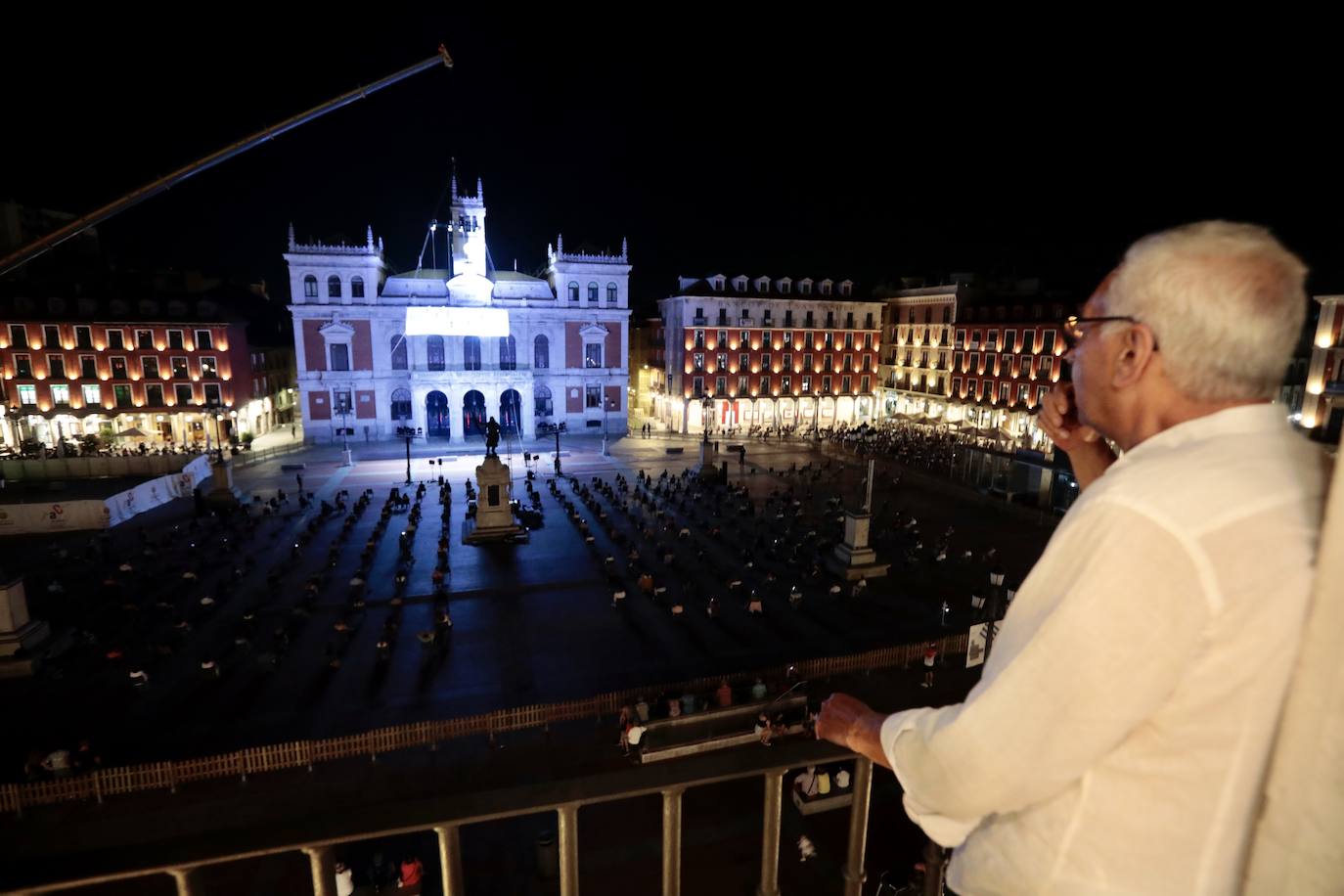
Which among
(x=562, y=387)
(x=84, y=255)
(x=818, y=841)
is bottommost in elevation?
(x=818, y=841)

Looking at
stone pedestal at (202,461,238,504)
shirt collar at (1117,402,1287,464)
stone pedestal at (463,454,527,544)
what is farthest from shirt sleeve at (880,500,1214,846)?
stone pedestal at (202,461,238,504)

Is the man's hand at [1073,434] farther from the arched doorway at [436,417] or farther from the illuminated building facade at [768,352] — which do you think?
the arched doorway at [436,417]

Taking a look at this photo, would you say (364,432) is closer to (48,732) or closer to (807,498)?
(807,498)

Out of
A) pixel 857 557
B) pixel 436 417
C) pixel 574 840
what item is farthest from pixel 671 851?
pixel 436 417

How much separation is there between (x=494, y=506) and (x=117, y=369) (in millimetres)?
34542

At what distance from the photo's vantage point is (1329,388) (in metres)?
29.2

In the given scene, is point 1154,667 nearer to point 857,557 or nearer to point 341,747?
point 341,747

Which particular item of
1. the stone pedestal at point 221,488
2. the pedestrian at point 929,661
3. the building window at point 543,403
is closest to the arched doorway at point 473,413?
the building window at point 543,403

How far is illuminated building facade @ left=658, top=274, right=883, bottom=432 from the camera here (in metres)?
52.1

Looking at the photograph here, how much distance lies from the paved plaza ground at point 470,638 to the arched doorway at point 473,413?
74.6 feet

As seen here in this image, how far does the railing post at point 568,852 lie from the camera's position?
2311mm

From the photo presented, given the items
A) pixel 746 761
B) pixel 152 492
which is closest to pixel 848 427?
pixel 152 492

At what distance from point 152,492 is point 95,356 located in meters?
20.5

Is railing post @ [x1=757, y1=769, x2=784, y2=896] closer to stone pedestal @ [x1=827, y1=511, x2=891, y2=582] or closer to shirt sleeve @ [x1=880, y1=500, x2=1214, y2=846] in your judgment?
shirt sleeve @ [x1=880, y1=500, x2=1214, y2=846]
